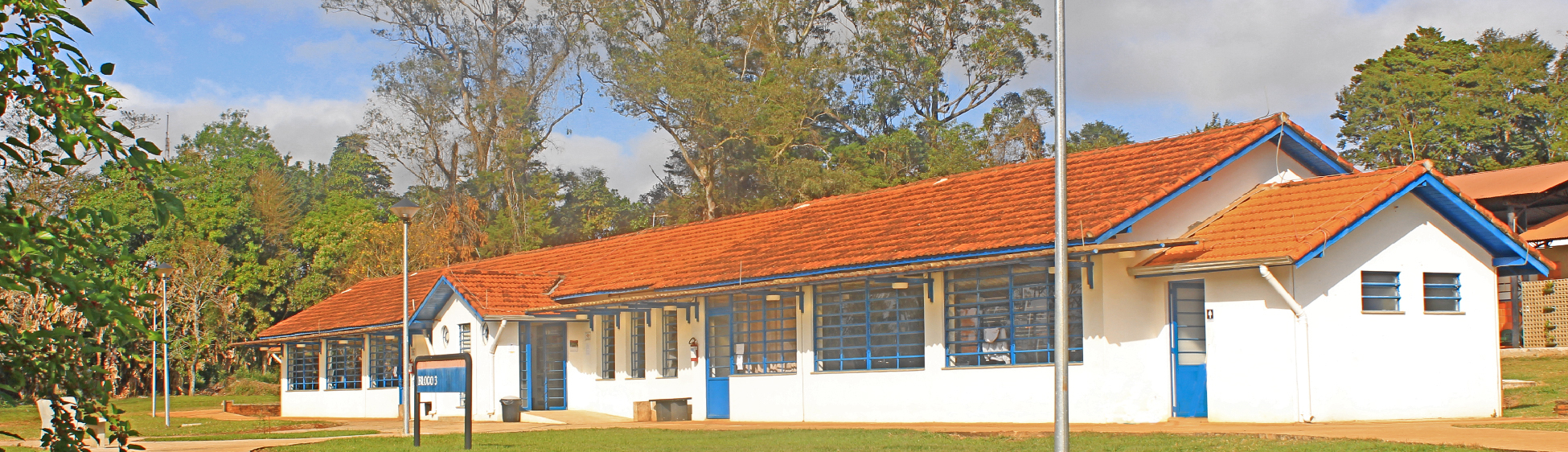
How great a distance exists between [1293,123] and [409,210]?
41.7ft

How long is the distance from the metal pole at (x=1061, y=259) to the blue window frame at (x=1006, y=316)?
5.28 meters

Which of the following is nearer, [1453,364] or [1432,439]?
[1432,439]

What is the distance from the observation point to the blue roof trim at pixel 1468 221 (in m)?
15.5

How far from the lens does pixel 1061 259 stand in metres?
10.7

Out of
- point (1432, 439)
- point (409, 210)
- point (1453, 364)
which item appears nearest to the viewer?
point (1432, 439)

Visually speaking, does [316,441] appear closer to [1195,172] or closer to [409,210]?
[409,210]

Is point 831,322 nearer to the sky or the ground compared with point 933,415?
nearer to the sky

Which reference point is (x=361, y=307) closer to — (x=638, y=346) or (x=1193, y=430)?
(x=638, y=346)

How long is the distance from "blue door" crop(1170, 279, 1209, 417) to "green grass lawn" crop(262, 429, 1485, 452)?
9.21 feet

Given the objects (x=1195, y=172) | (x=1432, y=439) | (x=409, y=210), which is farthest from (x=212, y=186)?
(x=1432, y=439)

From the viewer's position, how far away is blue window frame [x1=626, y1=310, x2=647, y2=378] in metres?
24.0

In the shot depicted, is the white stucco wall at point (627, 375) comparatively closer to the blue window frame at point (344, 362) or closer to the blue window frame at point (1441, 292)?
the blue window frame at point (344, 362)

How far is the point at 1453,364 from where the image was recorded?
1574 centimetres

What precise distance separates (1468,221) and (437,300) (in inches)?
737
